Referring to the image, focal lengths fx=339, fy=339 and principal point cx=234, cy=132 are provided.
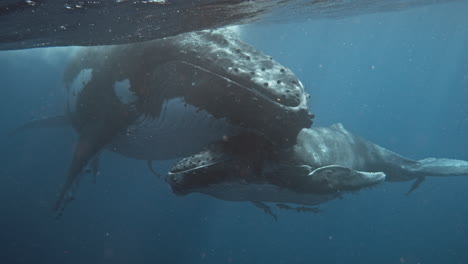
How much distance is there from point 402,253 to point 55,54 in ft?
147

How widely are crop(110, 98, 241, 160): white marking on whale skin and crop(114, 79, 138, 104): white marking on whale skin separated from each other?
0.44 m

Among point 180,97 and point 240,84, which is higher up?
point 240,84

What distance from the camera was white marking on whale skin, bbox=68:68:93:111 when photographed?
8.12 m

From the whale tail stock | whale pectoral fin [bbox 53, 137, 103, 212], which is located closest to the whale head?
whale pectoral fin [bbox 53, 137, 103, 212]

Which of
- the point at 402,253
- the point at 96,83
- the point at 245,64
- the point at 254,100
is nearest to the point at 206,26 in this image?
the point at 96,83

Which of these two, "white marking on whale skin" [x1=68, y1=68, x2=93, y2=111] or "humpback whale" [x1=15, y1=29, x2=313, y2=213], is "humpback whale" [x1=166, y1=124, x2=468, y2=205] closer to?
"humpback whale" [x1=15, y1=29, x2=313, y2=213]

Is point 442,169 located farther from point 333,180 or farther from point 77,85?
point 77,85

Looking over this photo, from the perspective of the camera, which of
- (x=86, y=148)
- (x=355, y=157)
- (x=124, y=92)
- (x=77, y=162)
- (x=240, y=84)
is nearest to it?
(x=240, y=84)

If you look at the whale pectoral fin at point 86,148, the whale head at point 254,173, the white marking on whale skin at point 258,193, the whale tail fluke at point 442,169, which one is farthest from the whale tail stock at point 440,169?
the whale pectoral fin at point 86,148

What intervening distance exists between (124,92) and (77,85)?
8.77 feet

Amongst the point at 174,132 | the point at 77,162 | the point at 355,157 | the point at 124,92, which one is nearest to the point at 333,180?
the point at 174,132

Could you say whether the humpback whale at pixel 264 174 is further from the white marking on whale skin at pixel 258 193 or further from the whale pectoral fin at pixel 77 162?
the whale pectoral fin at pixel 77 162

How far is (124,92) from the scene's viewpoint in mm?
6844

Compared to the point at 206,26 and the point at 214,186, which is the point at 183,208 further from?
the point at 214,186
